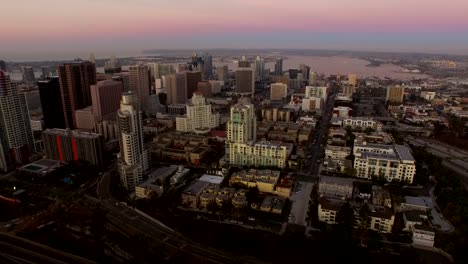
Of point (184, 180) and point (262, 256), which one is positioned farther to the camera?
point (184, 180)

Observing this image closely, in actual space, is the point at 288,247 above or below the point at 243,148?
below

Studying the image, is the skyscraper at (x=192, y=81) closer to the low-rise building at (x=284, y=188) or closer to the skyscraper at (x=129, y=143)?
the skyscraper at (x=129, y=143)

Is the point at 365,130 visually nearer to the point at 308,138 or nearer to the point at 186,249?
the point at 308,138

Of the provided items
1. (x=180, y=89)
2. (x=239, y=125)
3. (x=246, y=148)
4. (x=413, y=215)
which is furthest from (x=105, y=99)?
(x=413, y=215)

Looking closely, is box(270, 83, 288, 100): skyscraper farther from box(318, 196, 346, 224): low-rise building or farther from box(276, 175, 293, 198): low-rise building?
box(318, 196, 346, 224): low-rise building

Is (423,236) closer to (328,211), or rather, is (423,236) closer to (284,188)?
(328,211)

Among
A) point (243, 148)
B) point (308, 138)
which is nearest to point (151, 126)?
point (243, 148)

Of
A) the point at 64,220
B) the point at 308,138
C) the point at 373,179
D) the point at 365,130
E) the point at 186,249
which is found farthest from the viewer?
the point at 365,130

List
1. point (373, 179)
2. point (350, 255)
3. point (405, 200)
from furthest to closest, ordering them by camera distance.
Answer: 1. point (373, 179)
2. point (405, 200)
3. point (350, 255)
